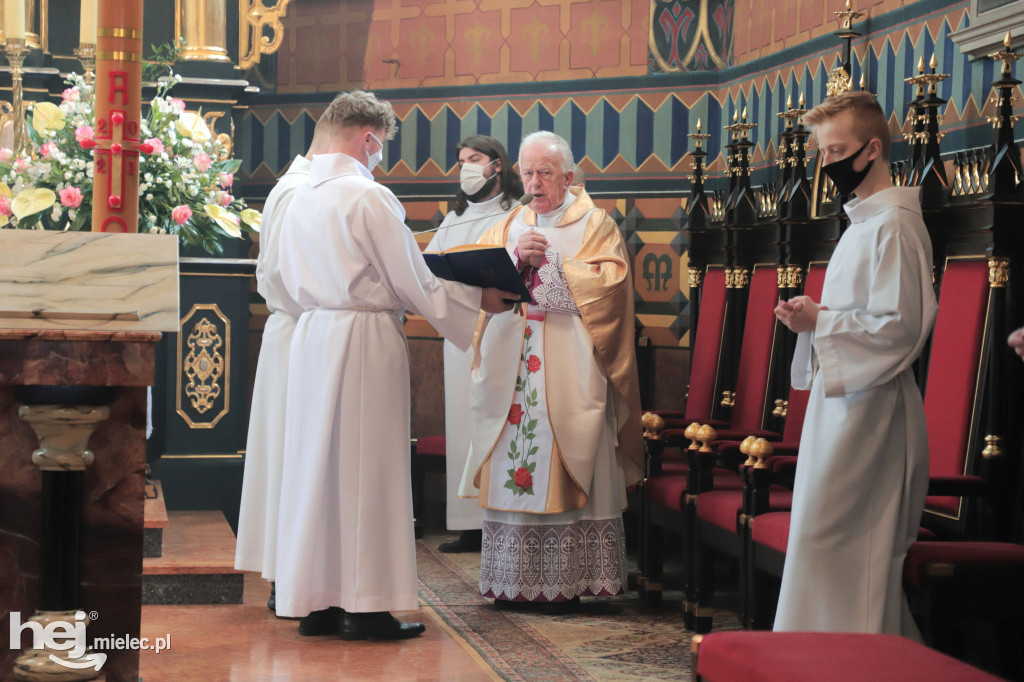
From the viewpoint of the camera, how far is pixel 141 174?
17.1 ft

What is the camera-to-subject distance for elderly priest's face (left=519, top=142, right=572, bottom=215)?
5.09m

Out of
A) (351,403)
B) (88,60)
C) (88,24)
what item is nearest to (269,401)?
(351,403)

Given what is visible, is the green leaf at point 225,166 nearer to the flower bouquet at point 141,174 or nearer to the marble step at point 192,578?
the flower bouquet at point 141,174

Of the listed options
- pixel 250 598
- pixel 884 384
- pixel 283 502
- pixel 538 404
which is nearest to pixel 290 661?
pixel 283 502

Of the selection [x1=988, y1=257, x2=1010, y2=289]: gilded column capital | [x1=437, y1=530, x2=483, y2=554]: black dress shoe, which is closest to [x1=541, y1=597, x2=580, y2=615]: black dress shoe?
[x1=437, y1=530, x2=483, y2=554]: black dress shoe

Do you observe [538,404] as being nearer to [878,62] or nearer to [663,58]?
[878,62]

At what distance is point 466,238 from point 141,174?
186 centimetres

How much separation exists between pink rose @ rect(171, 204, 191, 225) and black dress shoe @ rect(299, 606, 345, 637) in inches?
69.9

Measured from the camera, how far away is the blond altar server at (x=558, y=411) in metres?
4.91

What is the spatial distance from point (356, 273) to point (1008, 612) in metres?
2.34

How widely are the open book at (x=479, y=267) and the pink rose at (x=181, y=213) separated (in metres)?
1.25

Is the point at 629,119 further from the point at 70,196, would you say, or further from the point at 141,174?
the point at 70,196

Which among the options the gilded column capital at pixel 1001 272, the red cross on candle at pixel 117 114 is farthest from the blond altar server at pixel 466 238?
the gilded column capital at pixel 1001 272

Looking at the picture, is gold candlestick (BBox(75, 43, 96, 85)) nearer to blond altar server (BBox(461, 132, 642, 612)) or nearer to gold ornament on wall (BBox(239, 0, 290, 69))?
gold ornament on wall (BBox(239, 0, 290, 69))
